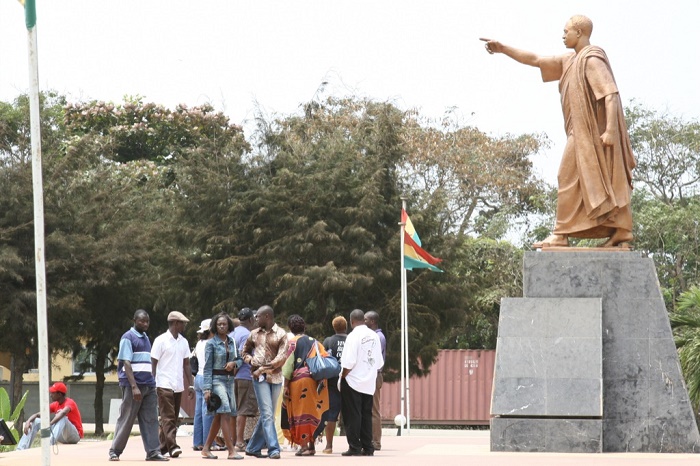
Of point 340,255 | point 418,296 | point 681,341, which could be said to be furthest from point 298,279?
point 681,341

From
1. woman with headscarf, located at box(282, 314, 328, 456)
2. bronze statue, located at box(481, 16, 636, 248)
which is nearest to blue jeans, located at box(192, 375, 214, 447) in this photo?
woman with headscarf, located at box(282, 314, 328, 456)

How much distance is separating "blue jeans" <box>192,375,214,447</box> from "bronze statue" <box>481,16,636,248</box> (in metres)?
4.75

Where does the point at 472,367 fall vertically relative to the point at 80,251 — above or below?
below

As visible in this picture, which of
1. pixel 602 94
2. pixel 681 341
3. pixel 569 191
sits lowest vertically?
pixel 681 341

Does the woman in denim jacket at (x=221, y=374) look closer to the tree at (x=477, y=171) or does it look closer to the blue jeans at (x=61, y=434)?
the blue jeans at (x=61, y=434)

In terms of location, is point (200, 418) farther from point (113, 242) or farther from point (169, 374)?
point (113, 242)

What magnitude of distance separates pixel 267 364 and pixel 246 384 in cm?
75

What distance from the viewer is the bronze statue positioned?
16.0m

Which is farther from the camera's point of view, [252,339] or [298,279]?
[298,279]

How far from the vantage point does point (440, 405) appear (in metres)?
38.4

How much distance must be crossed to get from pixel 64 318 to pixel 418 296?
26.8ft

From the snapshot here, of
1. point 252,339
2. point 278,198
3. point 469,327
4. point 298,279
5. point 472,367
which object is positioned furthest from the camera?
point 469,327

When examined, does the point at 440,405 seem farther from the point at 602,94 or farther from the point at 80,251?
the point at 602,94

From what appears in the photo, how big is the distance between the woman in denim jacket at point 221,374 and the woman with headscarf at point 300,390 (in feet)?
2.93
